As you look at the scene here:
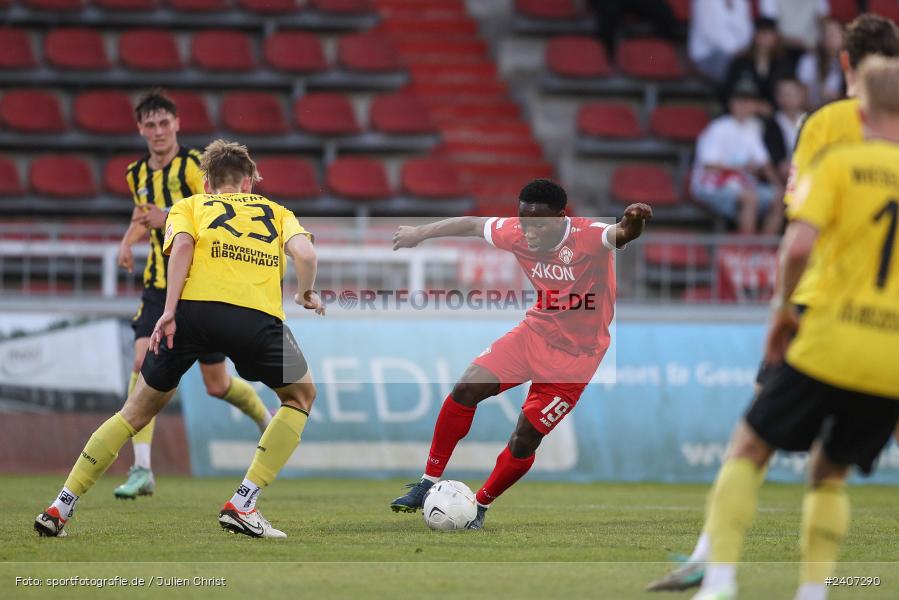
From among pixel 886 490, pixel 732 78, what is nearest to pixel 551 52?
pixel 732 78

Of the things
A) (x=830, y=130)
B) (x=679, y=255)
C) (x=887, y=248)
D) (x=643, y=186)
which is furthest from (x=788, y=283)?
(x=643, y=186)

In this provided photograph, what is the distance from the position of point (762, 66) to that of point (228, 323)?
1244 centimetres

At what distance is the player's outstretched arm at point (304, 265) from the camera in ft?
24.4

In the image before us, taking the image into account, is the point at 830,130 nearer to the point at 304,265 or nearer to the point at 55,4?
the point at 304,265

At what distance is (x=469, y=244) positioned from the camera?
14.3m

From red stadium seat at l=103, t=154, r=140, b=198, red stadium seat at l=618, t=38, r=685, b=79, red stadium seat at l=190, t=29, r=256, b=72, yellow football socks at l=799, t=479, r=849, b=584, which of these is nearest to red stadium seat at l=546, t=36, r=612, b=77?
red stadium seat at l=618, t=38, r=685, b=79

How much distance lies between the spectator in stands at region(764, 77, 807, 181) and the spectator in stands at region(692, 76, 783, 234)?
0.13m

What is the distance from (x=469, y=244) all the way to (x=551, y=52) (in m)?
5.54

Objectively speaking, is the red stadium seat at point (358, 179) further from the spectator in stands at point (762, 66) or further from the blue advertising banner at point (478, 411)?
the spectator in stands at point (762, 66)

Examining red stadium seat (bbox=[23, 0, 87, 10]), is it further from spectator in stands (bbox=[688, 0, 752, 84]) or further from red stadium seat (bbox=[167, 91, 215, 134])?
spectator in stands (bbox=[688, 0, 752, 84])

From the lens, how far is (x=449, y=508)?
25.9 ft

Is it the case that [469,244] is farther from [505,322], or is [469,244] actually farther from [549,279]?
[549,279]

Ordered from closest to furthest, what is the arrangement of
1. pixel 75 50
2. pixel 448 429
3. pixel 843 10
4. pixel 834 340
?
pixel 834 340 → pixel 448 429 → pixel 75 50 → pixel 843 10

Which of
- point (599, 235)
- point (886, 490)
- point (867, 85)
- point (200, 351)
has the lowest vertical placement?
point (886, 490)
